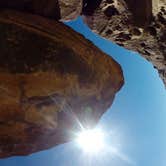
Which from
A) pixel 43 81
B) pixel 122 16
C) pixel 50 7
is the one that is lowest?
pixel 43 81

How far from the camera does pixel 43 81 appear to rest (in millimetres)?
6805

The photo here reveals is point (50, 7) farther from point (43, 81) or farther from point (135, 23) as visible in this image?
point (135, 23)

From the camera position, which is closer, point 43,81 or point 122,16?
point 43,81

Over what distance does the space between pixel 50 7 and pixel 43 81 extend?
6.88 feet

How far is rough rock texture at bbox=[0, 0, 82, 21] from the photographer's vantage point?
713cm

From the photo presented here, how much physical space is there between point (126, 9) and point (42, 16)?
224 cm

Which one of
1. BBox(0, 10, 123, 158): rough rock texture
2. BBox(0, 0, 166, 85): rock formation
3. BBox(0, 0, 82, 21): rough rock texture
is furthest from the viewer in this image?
BBox(0, 0, 166, 85): rock formation

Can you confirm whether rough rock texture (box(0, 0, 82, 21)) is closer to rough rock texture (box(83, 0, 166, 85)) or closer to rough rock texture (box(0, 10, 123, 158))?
rough rock texture (box(0, 10, 123, 158))

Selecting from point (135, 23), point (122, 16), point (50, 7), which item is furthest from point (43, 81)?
point (135, 23)

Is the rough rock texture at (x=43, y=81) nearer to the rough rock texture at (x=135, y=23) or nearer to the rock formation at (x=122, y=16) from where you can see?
the rock formation at (x=122, y=16)

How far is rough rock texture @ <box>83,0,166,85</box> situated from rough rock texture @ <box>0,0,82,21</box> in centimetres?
49

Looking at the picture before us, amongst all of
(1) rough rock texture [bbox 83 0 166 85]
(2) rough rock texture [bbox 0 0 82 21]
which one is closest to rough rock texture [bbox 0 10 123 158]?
(2) rough rock texture [bbox 0 0 82 21]

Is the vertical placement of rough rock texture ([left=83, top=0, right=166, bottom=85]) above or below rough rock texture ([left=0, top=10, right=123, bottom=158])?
above

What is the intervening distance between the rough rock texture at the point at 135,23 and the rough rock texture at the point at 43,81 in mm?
697
